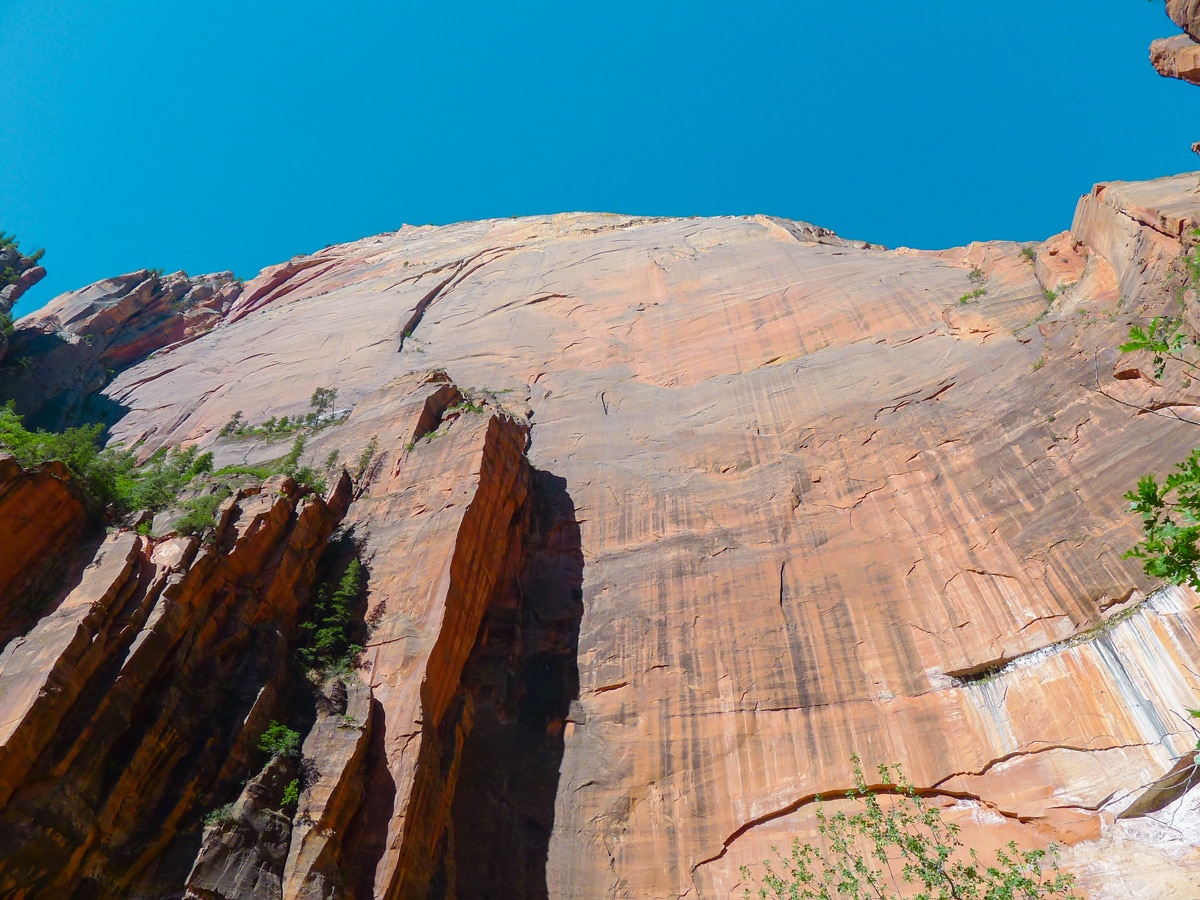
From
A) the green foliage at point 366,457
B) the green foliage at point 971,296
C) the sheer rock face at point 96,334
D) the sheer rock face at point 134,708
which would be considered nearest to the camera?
the sheer rock face at point 134,708

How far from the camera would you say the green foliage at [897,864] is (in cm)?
1334

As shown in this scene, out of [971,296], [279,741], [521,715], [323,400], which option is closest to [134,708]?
[279,741]

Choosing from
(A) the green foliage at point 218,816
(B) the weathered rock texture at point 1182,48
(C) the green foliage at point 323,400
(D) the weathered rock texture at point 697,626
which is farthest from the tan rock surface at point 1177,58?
(C) the green foliage at point 323,400

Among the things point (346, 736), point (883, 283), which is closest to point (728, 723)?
point (346, 736)

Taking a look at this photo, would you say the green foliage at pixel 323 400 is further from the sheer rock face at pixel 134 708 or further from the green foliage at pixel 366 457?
the sheer rock face at pixel 134 708

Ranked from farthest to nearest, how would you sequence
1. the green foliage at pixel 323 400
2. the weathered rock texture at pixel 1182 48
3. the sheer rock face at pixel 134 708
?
the green foliage at pixel 323 400 < the weathered rock texture at pixel 1182 48 < the sheer rock face at pixel 134 708

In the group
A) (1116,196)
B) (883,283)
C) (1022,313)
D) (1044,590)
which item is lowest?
(1044,590)

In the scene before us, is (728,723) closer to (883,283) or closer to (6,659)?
(6,659)

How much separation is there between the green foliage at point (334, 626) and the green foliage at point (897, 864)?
35.4 feet

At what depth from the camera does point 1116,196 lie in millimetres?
25844

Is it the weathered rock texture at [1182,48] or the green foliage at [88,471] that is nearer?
the green foliage at [88,471]

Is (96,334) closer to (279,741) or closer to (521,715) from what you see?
(279,741)

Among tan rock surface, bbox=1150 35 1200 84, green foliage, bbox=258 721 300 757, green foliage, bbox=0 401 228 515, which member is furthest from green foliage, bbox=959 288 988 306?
green foliage, bbox=0 401 228 515

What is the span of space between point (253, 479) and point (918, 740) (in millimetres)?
19089
